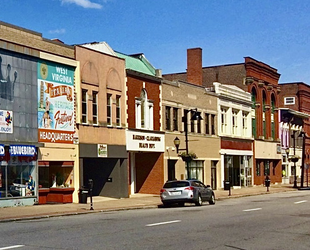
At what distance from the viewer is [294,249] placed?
43.4 ft

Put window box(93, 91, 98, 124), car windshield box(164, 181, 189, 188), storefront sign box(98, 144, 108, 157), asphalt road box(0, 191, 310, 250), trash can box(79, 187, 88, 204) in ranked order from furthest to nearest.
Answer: storefront sign box(98, 144, 108, 157) < window box(93, 91, 98, 124) < trash can box(79, 187, 88, 204) < car windshield box(164, 181, 189, 188) < asphalt road box(0, 191, 310, 250)

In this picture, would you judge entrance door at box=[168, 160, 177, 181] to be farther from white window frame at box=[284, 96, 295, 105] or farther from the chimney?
white window frame at box=[284, 96, 295, 105]

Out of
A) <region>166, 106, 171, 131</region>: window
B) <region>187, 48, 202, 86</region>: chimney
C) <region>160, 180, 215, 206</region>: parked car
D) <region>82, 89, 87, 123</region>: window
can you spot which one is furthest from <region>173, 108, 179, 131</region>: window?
<region>160, 180, 215, 206</region>: parked car

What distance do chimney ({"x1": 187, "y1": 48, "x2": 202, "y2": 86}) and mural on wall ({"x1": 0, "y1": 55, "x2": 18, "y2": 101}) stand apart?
26.2m

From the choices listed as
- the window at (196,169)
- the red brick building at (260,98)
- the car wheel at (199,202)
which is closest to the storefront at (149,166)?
the window at (196,169)

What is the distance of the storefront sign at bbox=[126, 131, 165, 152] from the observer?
38.1 metres

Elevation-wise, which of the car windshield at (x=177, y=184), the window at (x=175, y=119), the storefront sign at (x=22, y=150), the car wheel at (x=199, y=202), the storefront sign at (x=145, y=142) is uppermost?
the window at (x=175, y=119)

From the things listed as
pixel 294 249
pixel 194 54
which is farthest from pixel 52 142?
pixel 194 54

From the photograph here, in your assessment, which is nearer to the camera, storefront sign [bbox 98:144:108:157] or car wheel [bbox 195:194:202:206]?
car wheel [bbox 195:194:202:206]

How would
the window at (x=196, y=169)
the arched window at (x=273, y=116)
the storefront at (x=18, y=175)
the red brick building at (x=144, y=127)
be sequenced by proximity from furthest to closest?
the arched window at (x=273, y=116)
the window at (x=196, y=169)
the red brick building at (x=144, y=127)
the storefront at (x=18, y=175)

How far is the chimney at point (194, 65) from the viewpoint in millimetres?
52312

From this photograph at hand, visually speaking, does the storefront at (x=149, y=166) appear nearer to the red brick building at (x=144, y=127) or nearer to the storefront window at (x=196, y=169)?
the red brick building at (x=144, y=127)

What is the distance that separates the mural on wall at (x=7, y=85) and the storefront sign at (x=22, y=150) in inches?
93.6

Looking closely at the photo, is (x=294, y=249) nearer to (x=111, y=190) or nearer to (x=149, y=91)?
(x=111, y=190)
